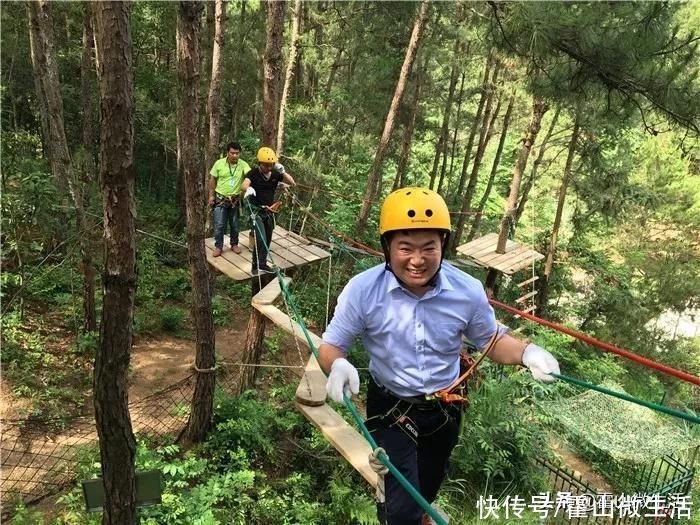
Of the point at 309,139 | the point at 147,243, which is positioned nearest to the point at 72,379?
the point at 147,243

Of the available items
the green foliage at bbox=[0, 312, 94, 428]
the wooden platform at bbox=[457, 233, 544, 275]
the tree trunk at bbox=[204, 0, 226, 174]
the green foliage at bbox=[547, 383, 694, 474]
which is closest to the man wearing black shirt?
the green foliage at bbox=[0, 312, 94, 428]

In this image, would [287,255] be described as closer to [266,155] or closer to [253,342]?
[253,342]

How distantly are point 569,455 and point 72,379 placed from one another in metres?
7.34

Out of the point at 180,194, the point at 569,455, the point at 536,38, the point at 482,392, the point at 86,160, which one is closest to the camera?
the point at 536,38

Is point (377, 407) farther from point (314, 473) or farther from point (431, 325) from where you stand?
point (314, 473)

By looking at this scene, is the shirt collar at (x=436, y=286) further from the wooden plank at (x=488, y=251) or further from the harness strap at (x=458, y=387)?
the wooden plank at (x=488, y=251)

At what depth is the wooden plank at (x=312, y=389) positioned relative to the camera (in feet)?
12.5

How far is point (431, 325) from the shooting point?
6.82 feet

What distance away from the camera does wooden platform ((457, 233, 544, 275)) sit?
868cm

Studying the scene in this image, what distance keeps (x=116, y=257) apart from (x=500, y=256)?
7705 mm

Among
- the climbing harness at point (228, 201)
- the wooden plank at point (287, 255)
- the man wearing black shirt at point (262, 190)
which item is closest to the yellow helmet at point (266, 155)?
A: the man wearing black shirt at point (262, 190)

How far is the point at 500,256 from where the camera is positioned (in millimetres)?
9039

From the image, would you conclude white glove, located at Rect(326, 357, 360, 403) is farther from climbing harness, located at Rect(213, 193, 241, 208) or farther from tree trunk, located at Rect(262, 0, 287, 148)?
climbing harness, located at Rect(213, 193, 241, 208)

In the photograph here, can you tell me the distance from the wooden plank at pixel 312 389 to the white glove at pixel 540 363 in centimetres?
180
